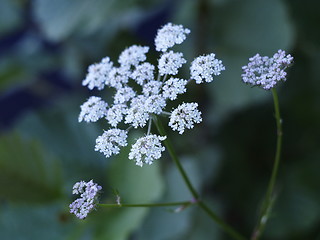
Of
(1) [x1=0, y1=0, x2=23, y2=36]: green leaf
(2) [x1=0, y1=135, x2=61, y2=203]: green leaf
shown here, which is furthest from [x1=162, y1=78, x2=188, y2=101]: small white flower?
(1) [x1=0, y1=0, x2=23, y2=36]: green leaf

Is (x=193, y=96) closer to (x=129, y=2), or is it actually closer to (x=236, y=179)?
(x=236, y=179)

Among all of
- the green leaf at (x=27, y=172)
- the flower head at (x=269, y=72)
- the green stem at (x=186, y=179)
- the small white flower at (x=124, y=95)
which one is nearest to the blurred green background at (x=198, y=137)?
the green leaf at (x=27, y=172)

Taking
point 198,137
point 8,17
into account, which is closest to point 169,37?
point 198,137

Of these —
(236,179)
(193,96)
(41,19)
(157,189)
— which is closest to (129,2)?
(41,19)

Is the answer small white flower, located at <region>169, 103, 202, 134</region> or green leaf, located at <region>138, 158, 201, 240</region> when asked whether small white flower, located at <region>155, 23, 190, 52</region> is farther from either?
green leaf, located at <region>138, 158, 201, 240</region>

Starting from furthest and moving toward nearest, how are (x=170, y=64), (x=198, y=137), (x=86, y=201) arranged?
(x=198, y=137)
(x=170, y=64)
(x=86, y=201)

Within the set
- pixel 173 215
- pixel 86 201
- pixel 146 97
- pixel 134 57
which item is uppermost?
pixel 134 57

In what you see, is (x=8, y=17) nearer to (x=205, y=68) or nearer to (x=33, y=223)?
(x=33, y=223)
